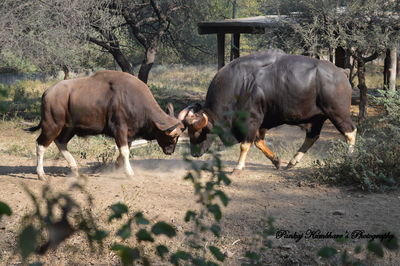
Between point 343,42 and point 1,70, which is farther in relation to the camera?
point 1,70

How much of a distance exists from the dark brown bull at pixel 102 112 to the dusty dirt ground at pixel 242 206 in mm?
600

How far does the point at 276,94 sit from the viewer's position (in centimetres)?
941

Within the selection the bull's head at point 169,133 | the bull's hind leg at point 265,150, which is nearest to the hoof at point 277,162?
the bull's hind leg at point 265,150

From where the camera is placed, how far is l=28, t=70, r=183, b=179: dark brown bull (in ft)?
29.1

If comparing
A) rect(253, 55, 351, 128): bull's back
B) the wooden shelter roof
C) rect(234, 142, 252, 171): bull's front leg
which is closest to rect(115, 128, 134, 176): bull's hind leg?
rect(234, 142, 252, 171): bull's front leg

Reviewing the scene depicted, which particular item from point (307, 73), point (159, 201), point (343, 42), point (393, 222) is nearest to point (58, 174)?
point (159, 201)

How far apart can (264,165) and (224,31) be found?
1076 centimetres

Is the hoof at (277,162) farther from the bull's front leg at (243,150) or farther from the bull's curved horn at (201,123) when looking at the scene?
the bull's curved horn at (201,123)

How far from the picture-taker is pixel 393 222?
6.81 m

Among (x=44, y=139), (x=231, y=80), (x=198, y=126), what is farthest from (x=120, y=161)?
(x=231, y=80)

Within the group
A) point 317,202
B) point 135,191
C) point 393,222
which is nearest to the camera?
point 393,222

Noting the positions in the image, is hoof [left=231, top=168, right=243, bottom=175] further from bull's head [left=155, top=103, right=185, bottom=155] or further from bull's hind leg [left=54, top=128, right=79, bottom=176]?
bull's hind leg [left=54, top=128, right=79, bottom=176]

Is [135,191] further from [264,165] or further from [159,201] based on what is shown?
[264,165]

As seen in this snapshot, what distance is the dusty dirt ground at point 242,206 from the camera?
249 inches
